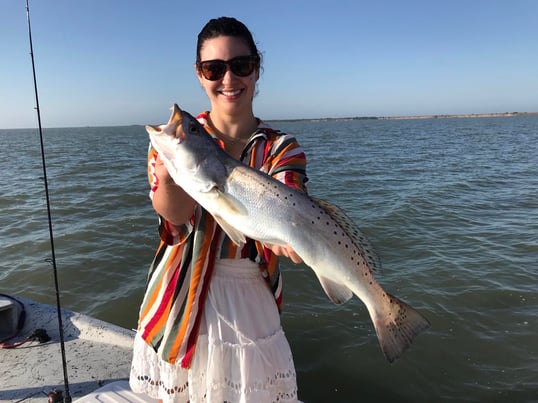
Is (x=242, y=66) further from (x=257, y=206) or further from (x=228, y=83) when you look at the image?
(x=257, y=206)

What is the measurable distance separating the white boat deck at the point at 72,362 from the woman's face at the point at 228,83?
3086mm

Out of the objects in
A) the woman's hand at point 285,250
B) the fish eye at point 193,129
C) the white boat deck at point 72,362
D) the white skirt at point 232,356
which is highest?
the fish eye at point 193,129

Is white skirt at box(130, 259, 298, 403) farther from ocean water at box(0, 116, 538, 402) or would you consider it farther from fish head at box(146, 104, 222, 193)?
ocean water at box(0, 116, 538, 402)

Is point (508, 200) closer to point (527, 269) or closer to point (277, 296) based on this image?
point (527, 269)

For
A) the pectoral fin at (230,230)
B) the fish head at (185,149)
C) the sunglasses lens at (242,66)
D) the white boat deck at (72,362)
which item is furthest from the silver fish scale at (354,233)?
the white boat deck at (72,362)

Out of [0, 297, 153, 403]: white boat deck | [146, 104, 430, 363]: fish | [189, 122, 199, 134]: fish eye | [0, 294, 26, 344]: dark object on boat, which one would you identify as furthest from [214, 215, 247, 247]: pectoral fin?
[0, 294, 26, 344]: dark object on boat

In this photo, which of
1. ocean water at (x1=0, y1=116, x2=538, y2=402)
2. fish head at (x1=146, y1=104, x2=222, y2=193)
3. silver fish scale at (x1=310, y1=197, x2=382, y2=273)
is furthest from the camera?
ocean water at (x1=0, y1=116, x2=538, y2=402)

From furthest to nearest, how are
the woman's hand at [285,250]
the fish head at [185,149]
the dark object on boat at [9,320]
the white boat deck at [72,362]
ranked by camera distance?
the dark object on boat at [9,320]
the white boat deck at [72,362]
the woman's hand at [285,250]
the fish head at [185,149]

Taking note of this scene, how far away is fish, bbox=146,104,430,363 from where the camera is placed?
256 centimetres

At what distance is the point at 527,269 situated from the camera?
32.4 ft

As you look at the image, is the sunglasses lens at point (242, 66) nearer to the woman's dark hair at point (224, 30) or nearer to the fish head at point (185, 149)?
the woman's dark hair at point (224, 30)

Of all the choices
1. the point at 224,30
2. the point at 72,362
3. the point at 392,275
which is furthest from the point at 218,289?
the point at 392,275

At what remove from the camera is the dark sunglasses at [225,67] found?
2.83 metres

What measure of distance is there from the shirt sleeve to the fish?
154 mm
